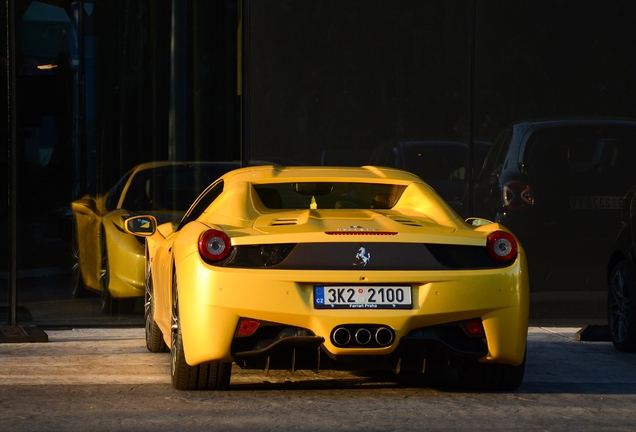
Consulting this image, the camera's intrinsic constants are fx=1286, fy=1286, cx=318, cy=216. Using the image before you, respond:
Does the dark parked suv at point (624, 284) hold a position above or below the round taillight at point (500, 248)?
below

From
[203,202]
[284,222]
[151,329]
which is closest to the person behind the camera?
[284,222]

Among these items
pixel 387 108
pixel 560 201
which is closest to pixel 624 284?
pixel 560 201

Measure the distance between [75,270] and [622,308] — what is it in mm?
4876

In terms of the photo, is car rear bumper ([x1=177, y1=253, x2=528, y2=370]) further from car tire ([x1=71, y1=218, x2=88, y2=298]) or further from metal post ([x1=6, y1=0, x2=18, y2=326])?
car tire ([x1=71, y1=218, x2=88, y2=298])

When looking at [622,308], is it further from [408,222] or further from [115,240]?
[115,240]

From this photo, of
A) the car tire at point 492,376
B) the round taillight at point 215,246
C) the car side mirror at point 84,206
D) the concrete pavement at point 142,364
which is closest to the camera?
the round taillight at point 215,246

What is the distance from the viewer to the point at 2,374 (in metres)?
8.25

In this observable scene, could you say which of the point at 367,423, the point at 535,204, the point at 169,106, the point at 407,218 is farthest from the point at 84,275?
the point at 367,423

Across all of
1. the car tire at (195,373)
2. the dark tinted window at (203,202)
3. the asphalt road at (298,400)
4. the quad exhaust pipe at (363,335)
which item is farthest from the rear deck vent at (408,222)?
the dark tinted window at (203,202)

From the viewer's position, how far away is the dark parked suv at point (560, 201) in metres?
12.0

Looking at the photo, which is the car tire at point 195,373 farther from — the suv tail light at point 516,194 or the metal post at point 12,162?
the suv tail light at point 516,194

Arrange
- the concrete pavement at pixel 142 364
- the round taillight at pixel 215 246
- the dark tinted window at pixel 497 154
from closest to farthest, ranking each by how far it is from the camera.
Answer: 1. the round taillight at pixel 215 246
2. the concrete pavement at pixel 142 364
3. the dark tinted window at pixel 497 154

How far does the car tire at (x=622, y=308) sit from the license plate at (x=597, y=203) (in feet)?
6.51

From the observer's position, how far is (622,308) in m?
9.70
